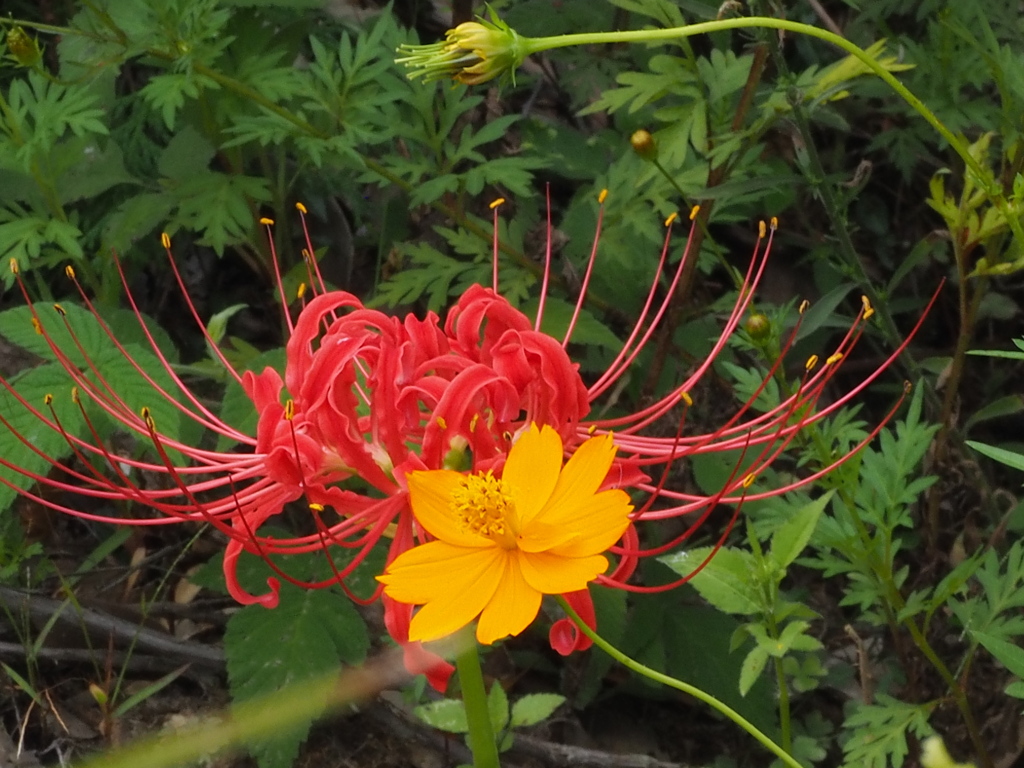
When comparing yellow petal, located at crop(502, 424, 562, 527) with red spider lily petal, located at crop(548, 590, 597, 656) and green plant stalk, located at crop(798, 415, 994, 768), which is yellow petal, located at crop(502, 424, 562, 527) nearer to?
red spider lily petal, located at crop(548, 590, 597, 656)

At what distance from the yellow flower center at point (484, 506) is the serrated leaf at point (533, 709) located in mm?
528

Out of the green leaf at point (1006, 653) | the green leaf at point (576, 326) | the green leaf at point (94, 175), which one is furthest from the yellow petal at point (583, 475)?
the green leaf at point (94, 175)

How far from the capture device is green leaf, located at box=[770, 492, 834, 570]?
119cm

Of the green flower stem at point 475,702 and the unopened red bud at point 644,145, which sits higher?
the unopened red bud at point 644,145

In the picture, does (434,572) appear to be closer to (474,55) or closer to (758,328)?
(474,55)

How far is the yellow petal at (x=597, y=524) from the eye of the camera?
0.87 metres

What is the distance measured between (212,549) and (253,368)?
0.47 metres

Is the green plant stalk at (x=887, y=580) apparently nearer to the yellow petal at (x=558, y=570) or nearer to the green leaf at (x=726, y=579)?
the green leaf at (x=726, y=579)

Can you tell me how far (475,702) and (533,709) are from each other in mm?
341

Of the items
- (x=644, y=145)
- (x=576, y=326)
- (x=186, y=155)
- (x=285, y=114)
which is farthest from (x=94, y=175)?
(x=644, y=145)

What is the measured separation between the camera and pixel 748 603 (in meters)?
1.24

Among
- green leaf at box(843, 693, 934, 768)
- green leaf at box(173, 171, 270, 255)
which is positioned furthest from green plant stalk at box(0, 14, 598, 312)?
green leaf at box(843, 693, 934, 768)

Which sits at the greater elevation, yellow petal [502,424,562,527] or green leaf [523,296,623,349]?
yellow petal [502,424,562,527]

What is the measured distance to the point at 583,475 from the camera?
0.91 meters
